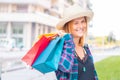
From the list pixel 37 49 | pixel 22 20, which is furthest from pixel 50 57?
pixel 22 20

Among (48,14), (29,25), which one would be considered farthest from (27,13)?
(48,14)

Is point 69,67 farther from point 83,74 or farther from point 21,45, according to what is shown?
point 21,45

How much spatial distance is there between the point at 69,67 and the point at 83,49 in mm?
490

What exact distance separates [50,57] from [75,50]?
1.24 ft

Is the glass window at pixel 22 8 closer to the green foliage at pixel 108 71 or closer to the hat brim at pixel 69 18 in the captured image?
the green foliage at pixel 108 71

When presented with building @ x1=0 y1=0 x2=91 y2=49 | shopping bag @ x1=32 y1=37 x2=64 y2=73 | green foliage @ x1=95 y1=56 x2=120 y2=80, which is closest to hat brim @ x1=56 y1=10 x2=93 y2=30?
shopping bag @ x1=32 y1=37 x2=64 y2=73

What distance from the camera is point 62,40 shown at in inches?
158

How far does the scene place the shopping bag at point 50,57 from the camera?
382 centimetres

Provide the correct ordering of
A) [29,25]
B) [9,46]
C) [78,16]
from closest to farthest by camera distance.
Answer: [78,16] → [9,46] → [29,25]

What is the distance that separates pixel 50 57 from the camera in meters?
3.88

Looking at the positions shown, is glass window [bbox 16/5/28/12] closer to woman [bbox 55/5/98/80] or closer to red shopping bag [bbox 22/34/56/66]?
woman [bbox 55/5/98/80]

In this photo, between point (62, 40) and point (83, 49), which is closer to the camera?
point (62, 40)

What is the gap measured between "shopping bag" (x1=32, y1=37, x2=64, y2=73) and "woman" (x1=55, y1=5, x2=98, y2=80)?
5 cm

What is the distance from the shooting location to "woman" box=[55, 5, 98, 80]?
3959 millimetres
